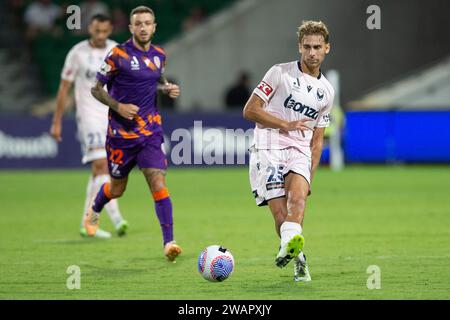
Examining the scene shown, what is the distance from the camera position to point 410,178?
19.1 metres

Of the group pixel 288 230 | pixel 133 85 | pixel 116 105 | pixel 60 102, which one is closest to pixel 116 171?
pixel 116 105

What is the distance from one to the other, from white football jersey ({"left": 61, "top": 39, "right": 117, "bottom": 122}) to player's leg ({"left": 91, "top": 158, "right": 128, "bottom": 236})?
566 millimetres

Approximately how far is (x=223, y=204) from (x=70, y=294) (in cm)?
763

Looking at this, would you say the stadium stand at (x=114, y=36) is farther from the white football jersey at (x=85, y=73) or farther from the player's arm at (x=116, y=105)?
the player's arm at (x=116, y=105)

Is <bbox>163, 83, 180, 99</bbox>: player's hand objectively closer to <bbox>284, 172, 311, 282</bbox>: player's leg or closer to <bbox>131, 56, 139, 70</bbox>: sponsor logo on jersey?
<bbox>131, 56, 139, 70</bbox>: sponsor logo on jersey

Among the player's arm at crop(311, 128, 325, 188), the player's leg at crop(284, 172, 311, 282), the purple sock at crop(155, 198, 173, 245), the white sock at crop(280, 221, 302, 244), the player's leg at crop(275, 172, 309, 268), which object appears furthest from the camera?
the purple sock at crop(155, 198, 173, 245)

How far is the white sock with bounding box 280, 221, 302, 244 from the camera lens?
7.95 meters

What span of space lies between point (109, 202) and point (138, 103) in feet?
7.03

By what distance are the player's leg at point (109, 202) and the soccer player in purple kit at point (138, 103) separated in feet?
5.54

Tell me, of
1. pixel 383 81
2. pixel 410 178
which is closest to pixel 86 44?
pixel 410 178

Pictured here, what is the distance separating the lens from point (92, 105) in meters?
12.2

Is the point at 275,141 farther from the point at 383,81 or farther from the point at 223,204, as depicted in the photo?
the point at 383,81

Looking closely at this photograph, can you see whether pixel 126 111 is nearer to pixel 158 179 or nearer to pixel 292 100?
pixel 158 179

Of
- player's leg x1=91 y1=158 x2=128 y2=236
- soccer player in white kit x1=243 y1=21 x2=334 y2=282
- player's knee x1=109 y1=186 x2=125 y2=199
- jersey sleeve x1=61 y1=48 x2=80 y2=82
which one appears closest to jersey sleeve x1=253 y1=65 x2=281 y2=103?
soccer player in white kit x1=243 y1=21 x2=334 y2=282
